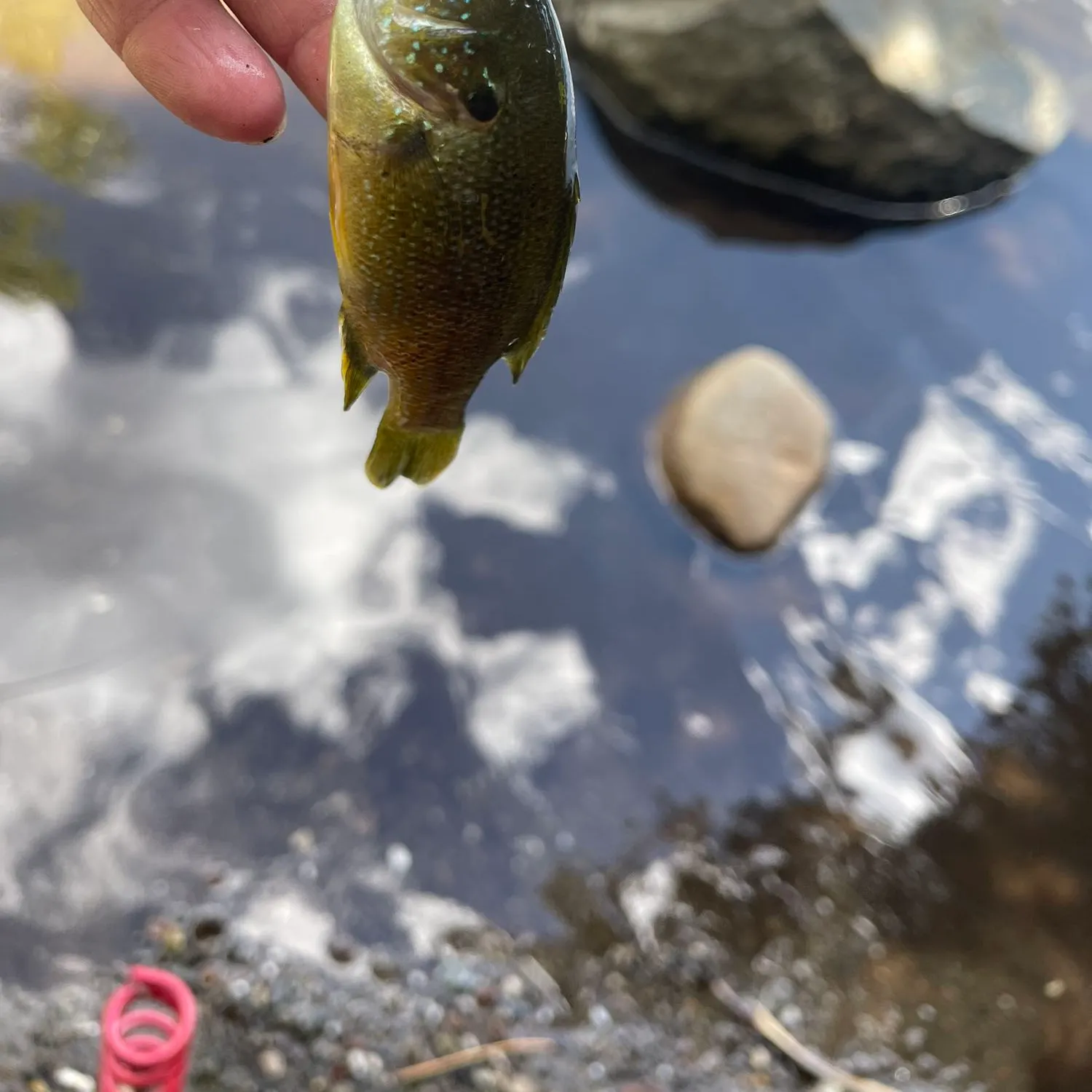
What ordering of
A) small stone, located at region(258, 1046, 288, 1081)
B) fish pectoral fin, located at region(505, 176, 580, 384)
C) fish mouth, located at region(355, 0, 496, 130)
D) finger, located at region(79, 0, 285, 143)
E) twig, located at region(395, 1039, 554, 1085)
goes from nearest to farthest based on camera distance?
fish mouth, located at region(355, 0, 496, 130), fish pectoral fin, located at region(505, 176, 580, 384), finger, located at region(79, 0, 285, 143), small stone, located at region(258, 1046, 288, 1081), twig, located at region(395, 1039, 554, 1085)

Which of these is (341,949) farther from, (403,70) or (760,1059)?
(403,70)

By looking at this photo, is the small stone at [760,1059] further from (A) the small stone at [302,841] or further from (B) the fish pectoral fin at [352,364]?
(B) the fish pectoral fin at [352,364]

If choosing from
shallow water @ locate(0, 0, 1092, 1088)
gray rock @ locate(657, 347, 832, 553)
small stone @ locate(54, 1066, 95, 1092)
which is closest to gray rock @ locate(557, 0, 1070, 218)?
shallow water @ locate(0, 0, 1092, 1088)

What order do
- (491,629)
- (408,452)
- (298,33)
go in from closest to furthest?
(408,452) < (298,33) < (491,629)

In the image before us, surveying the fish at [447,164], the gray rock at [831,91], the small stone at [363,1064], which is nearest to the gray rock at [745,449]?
the gray rock at [831,91]

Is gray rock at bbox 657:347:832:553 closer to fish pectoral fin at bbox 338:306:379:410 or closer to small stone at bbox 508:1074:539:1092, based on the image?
small stone at bbox 508:1074:539:1092

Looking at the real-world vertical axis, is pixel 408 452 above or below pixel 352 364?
below

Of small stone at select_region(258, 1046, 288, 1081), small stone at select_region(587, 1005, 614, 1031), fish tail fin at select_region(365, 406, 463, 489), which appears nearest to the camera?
fish tail fin at select_region(365, 406, 463, 489)

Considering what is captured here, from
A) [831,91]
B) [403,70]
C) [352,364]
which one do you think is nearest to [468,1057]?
[352,364]
